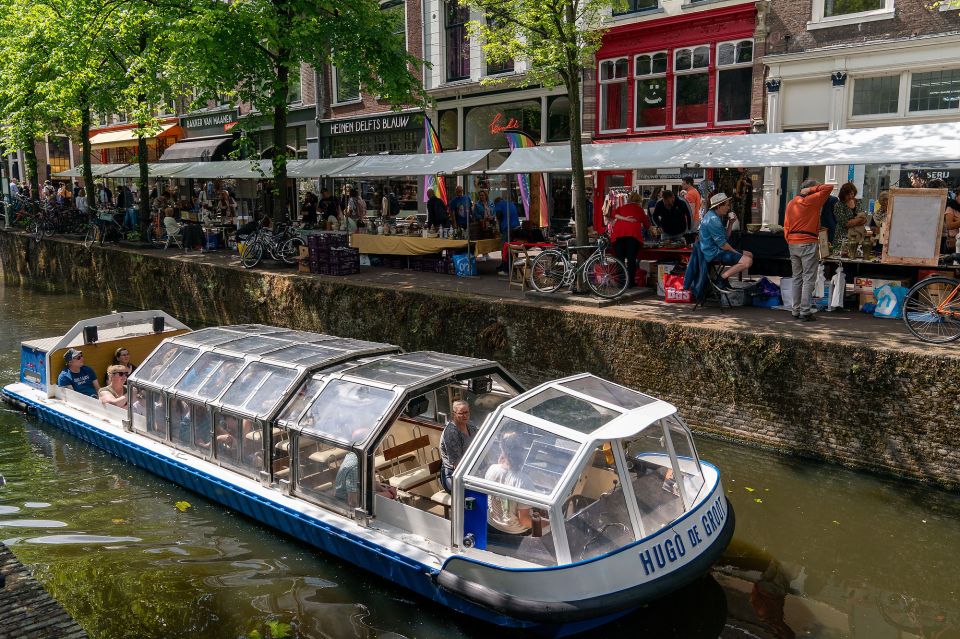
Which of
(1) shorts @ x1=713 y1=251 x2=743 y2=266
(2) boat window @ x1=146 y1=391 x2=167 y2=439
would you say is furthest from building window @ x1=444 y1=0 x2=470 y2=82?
(2) boat window @ x1=146 y1=391 x2=167 y2=439

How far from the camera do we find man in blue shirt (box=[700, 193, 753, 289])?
37.6 ft

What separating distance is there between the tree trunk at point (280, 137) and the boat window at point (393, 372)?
11.5 meters

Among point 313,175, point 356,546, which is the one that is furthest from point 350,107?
point 356,546

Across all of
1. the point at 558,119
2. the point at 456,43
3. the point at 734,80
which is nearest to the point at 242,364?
the point at 734,80

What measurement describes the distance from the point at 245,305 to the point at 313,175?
461cm

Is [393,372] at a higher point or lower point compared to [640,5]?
lower

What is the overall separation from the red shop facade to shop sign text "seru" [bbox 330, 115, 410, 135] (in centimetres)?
770

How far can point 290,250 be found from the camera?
59.9 feet

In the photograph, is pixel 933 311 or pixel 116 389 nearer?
pixel 933 311

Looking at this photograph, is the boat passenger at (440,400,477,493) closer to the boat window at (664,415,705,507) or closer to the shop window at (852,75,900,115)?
the boat window at (664,415,705,507)

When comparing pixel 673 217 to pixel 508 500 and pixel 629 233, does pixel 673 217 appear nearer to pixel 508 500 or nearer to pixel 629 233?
pixel 629 233

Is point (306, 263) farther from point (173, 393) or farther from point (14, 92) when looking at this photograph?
point (14, 92)

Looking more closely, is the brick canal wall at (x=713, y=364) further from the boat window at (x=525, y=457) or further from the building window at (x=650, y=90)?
the building window at (x=650, y=90)

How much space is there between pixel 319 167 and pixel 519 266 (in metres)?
8.40
